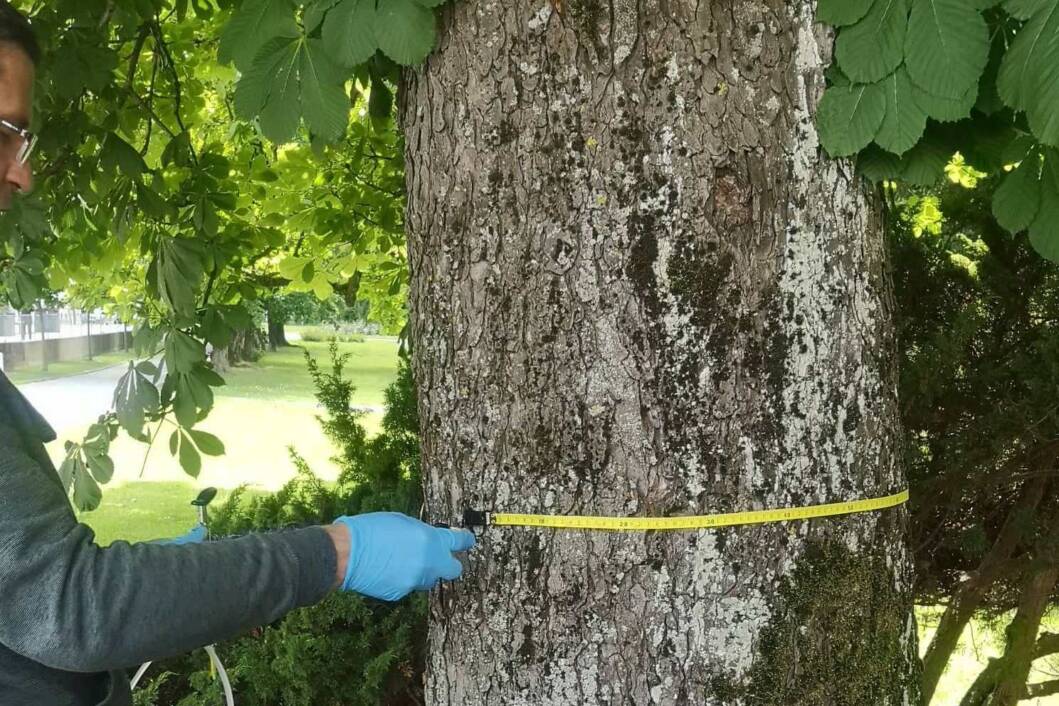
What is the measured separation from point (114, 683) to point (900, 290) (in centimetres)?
301

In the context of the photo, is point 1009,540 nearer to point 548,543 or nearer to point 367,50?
point 548,543

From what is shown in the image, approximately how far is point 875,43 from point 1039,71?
24 cm

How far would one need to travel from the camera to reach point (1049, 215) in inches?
59.3

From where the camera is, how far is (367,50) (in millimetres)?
1491

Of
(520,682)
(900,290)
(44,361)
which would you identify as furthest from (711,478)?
(44,361)

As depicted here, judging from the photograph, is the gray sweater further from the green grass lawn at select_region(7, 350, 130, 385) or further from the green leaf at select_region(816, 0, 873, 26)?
the green grass lawn at select_region(7, 350, 130, 385)

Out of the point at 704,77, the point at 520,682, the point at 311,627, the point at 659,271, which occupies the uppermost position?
the point at 704,77

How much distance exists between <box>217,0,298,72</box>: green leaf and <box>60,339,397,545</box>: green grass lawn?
4.38 metres

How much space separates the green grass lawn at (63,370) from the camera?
53.8 ft

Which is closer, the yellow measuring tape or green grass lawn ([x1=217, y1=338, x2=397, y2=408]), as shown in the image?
the yellow measuring tape

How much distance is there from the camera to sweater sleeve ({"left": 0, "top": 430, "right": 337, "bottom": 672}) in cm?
116

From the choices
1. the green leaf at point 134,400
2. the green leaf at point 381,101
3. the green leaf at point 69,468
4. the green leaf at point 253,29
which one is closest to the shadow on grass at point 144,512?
the green leaf at point 69,468

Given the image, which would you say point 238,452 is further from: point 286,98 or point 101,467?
point 286,98

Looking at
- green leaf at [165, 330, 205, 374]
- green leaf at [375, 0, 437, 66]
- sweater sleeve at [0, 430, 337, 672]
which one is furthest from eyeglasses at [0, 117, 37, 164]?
green leaf at [165, 330, 205, 374]
